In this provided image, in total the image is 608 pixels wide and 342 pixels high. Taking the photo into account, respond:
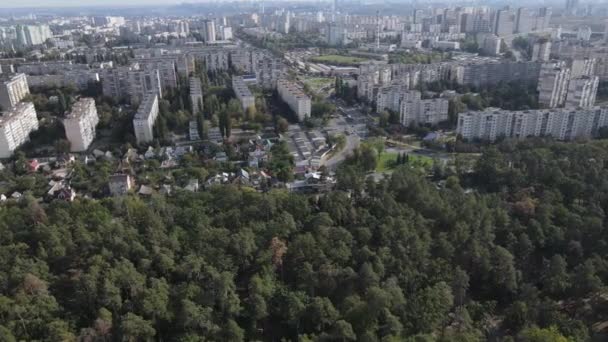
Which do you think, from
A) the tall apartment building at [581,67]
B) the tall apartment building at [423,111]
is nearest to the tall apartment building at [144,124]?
the tall apartment building at [423,111]

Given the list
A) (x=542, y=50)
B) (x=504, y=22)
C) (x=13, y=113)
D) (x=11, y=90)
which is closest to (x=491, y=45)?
(x=542, y=50)

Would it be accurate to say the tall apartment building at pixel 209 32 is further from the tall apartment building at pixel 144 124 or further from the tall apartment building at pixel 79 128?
the tall apartment building at pixel 144 124

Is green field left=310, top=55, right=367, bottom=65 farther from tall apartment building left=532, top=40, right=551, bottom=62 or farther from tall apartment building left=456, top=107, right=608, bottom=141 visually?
tall apartment building left=456, top=107, right=608, bottom=141

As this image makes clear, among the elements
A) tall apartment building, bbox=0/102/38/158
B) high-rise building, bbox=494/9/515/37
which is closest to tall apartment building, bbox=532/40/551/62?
high-rise building, bbox=494/9/515/37

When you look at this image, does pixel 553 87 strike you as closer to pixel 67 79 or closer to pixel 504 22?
pixel 67 79

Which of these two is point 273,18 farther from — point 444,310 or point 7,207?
point 444,310

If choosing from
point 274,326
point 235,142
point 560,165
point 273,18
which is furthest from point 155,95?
point 273,18
